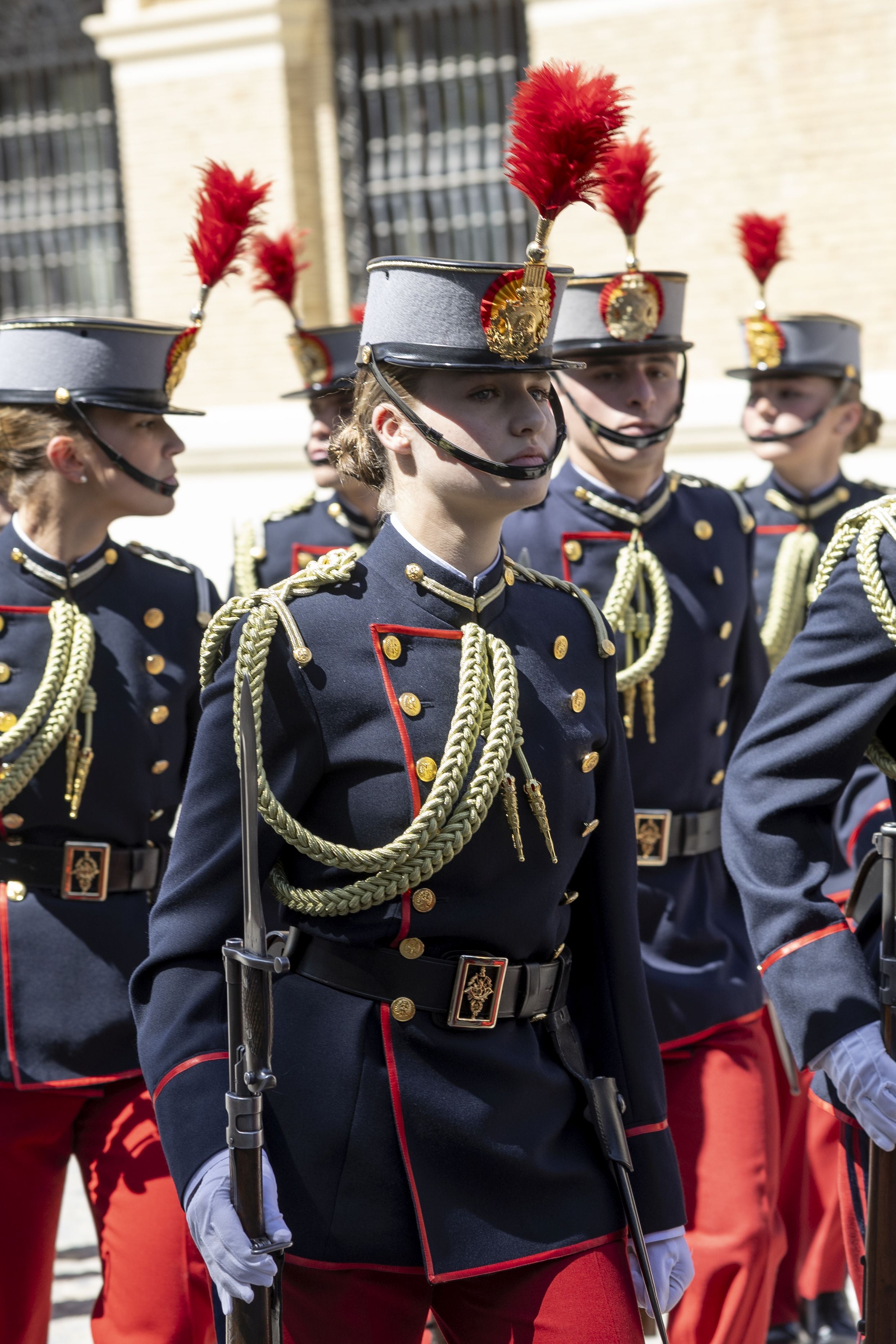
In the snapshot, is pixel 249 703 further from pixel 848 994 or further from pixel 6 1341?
pixel 6 1341

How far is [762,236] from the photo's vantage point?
5.62 meters

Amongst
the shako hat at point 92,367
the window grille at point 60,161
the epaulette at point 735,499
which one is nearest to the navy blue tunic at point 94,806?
the shako hat at point 92,367

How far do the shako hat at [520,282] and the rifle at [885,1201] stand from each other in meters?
0.87

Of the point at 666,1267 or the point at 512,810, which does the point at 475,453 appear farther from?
the point at 666,1267

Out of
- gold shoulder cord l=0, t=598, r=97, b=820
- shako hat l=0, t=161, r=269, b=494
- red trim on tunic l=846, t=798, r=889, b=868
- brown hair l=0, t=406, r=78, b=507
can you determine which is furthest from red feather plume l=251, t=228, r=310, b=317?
red trim on tunic l=846, t=798, r=889, b=868

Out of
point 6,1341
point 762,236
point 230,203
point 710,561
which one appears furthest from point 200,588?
point 762,236

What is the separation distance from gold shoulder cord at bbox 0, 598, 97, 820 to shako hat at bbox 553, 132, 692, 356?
4.42 ft

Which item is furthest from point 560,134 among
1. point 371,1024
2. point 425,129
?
point 425,129

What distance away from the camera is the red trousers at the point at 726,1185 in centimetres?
356

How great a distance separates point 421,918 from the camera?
7.98 feet

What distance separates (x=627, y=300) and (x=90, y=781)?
1.72 m

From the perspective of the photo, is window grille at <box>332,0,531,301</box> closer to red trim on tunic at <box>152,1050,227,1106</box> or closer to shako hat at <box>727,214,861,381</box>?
shako hat at <box>727,214,861,381</box>

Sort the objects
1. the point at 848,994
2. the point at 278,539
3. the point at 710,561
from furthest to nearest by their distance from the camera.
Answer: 1. the point at 278,539
2. the point at 710,561
3. the point at 848,994

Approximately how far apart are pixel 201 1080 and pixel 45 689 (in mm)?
1356
